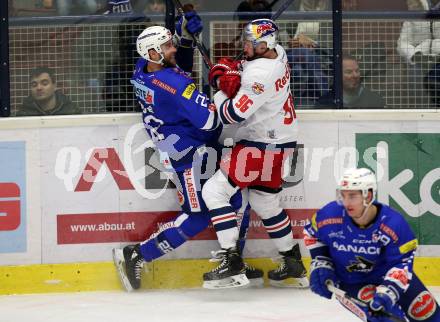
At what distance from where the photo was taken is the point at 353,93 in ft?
22.3

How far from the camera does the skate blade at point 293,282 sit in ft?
21.8

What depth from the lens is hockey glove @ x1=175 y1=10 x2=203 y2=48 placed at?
21.4 feet

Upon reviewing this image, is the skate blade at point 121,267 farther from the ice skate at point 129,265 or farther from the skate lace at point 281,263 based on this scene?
the skate lace at point 281,263

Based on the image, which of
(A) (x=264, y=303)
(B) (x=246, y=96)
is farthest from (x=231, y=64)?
(A) (x=264, y=303)

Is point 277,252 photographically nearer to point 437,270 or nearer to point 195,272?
point 195,272

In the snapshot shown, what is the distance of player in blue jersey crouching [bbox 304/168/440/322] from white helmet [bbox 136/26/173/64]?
169 cm

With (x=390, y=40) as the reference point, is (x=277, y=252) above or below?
below

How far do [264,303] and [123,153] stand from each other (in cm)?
119

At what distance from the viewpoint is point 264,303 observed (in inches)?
249

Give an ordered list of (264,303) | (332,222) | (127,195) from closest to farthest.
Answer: (332,222) → (264,303) → (127,195)

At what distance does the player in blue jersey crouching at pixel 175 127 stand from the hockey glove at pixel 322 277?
150 centimetres

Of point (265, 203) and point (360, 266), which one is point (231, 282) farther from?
point (360, 266)

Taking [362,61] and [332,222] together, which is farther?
[362,61]

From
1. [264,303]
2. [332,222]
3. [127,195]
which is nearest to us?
[332,222]
